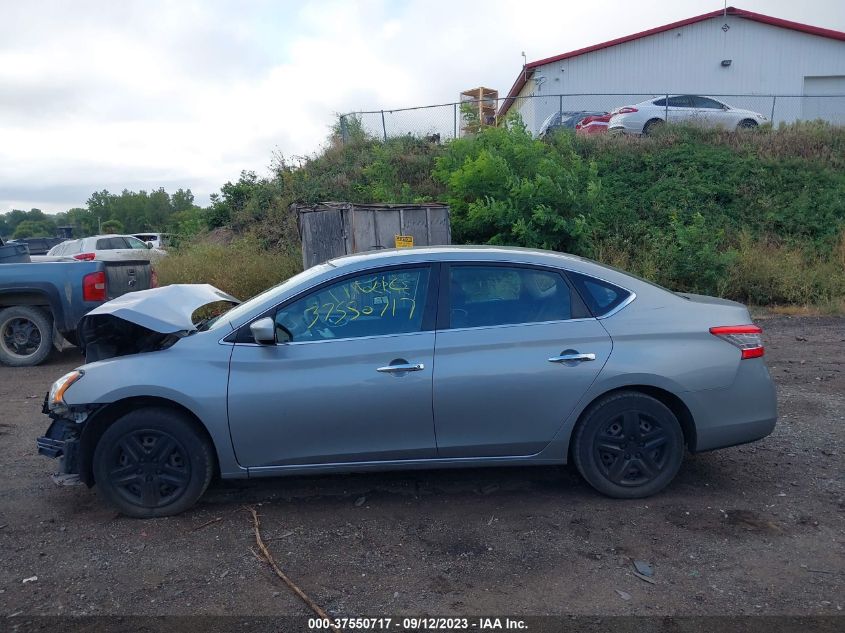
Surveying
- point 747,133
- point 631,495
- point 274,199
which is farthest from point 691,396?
point 747,133

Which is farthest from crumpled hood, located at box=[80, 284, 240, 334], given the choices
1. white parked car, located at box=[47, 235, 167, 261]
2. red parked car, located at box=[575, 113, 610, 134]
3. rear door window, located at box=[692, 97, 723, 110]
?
rear door window, located at box=[692, 97, 723, 110]

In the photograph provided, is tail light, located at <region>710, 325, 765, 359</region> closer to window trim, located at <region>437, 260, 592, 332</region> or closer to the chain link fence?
window trim, located at <region>437, 260, 592, 332</region>

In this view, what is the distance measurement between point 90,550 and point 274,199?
13.9m

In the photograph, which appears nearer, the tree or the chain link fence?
the chain link fence

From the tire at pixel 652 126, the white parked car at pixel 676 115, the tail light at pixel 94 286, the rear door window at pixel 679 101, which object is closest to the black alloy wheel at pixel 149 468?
the tail light at pixel 94 286

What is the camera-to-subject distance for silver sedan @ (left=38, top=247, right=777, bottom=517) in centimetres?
434

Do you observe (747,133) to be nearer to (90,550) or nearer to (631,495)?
(631,495)

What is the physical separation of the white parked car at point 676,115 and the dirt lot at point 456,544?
50.1 ft

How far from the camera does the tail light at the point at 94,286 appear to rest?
900cm

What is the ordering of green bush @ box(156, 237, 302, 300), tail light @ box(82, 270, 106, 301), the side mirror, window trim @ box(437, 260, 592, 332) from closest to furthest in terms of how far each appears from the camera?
1. the side mirror
2. window trim @ box(437, 260, 592, 332)
3. tail light @ box(82, 270, 106, 301)
4. green bush @ box(156, 237, 302, 300)

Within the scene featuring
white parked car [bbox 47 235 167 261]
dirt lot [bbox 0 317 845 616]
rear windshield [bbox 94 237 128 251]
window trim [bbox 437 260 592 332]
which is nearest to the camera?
dirt lot [bbox 0 317 845 616]

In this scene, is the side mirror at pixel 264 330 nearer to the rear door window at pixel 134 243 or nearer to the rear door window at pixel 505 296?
the rear door window at pixel 505 296

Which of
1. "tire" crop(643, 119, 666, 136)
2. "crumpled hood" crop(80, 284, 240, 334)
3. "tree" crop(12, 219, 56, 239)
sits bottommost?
"tree" crop(12, 219, 56, 239)

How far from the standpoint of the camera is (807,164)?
55.4 ft
